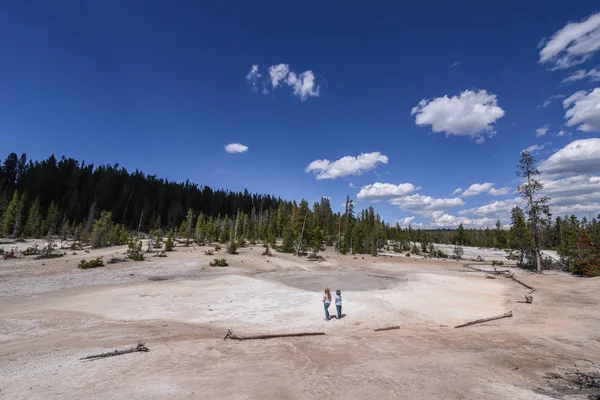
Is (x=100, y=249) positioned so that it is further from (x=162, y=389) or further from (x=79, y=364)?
(x=162, y=389)

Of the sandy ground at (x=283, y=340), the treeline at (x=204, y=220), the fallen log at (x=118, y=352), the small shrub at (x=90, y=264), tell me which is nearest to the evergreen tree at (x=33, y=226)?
the treeline at (x=204, y=220)

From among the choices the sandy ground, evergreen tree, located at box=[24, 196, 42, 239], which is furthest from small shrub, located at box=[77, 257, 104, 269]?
evergreen tree, located at box=[24, 196, 42, 239]

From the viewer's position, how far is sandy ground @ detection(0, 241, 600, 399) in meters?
7.43

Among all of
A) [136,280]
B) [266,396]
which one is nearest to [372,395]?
[266,396]

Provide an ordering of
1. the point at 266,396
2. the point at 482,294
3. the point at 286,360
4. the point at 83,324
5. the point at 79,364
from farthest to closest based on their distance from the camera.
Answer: the point at 482,294 → the point at 83,324 → the point at 286,360 → the point at 79,364 → the point at 266,396

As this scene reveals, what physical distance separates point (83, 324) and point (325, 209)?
344 feet

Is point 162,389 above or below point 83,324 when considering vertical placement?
above

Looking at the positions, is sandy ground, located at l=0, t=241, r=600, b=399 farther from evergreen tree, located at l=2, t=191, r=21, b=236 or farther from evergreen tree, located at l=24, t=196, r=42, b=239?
evergreen tree, located at l=24, t=196, r=42, b=239

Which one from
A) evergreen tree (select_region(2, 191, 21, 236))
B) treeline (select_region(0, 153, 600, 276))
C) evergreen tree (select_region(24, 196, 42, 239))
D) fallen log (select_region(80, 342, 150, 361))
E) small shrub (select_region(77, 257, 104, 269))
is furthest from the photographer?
evergreen tree (select_region(24, 196, 42, 239))

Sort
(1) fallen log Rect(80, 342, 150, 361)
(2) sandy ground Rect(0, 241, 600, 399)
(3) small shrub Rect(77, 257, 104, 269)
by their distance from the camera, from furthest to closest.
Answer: (3) small shrub Rect(77, 257, 104, 269)
(1) fallen log Rect(80, 342, 150, 361)
(2) sandy ground Rect(0, 241, 600, 399)

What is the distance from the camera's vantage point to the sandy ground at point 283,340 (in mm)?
7430

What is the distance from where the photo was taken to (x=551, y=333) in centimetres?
1289

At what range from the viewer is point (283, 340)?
39.2 feet

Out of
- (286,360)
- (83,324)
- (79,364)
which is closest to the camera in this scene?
(79,364)
